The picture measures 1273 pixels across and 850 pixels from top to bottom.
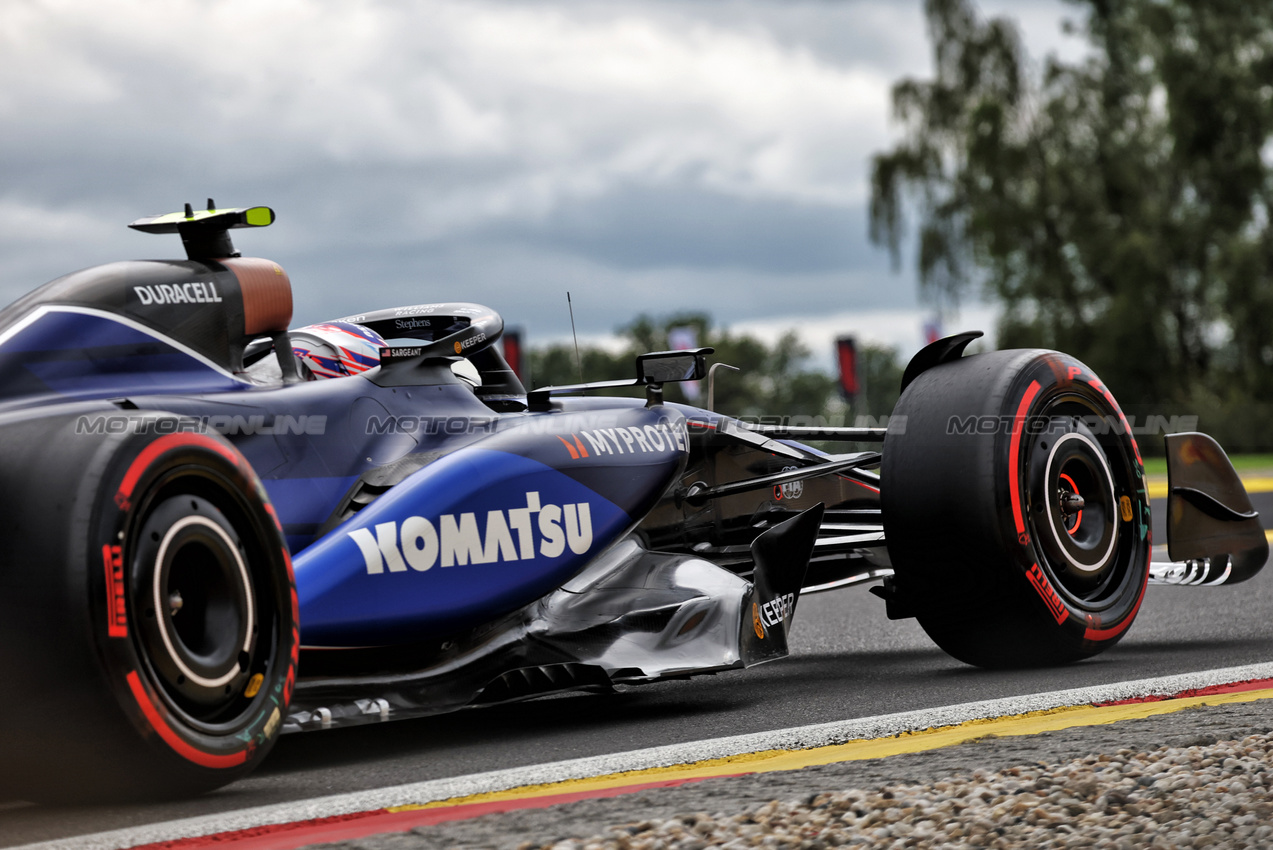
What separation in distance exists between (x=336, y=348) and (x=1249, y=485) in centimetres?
1608

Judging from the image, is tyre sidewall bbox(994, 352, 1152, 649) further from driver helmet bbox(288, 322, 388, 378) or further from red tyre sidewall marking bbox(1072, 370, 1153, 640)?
driver helmet bbox(288, 322, 388, 378)

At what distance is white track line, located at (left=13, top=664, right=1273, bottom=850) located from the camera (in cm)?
303

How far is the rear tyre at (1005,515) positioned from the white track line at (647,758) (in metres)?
0.56

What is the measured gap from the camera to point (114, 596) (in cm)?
309

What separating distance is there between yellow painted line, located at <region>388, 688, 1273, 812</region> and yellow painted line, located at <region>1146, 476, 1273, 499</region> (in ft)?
39.2

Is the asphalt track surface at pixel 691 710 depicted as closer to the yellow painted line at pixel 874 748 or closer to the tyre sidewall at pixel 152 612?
the tyre sidewall at pixel 152 612

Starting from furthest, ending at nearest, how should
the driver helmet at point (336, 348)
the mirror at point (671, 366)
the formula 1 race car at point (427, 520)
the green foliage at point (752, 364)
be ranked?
the green foliage at point (752, 364)
the mirror at point (671, 366)
the driver helmet at point (336, 348)
the formula 1 race car at point (427, 520)

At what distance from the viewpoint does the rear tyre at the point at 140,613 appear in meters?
3.04

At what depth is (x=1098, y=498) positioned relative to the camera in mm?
5637

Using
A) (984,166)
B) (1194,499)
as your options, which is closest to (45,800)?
(1194,499)

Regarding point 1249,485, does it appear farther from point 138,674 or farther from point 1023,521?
point 138,674

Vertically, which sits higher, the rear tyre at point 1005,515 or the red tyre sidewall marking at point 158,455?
the red tyre sidewall marking at point 158,455

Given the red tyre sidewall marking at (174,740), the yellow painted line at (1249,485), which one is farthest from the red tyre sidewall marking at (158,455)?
the yellow painted line at (1249,485)

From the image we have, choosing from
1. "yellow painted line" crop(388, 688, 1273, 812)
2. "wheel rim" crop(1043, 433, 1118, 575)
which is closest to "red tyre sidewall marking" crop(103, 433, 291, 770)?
"yellow painted line" crop(388, 688, 1273, 812)
